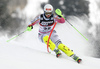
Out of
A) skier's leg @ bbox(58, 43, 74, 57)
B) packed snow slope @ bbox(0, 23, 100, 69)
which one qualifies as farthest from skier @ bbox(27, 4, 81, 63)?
packed snow slope @ bbox(0, 23, 100, 69)

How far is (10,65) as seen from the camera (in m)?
2.00

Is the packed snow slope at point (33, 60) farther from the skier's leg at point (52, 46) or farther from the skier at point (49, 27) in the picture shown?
the skier at point (49, 27)

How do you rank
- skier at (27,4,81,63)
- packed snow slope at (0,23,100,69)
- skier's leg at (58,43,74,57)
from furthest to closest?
skier at (27,4,81,63), skier's leg at (58,43,74,57), packed snow slope at (0,23,100,69)

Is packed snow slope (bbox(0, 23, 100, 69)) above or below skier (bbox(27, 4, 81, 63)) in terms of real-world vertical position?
below

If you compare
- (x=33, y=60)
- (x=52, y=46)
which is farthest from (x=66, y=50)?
(x=33, y=60)

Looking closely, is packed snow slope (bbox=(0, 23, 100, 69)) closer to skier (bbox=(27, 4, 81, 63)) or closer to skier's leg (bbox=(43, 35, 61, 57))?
skier's leg (bbox=(43, 35, 61, 57))

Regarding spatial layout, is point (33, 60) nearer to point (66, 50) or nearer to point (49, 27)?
point (66, 50)

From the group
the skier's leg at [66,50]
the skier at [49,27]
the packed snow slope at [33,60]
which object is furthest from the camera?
the skier at [49,27]

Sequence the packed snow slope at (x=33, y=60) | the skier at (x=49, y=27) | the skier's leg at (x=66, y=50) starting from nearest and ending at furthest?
1. the packed snow slope at (x=33, y=60)
2. the skier's leg at (x=66, y=50)
3. the skier at (x=49, y=27)

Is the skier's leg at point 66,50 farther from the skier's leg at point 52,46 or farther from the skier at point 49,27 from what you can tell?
the skier's leg at point 52,46

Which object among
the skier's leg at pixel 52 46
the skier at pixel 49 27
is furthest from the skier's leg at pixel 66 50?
the skier's leg at pixel 52 46

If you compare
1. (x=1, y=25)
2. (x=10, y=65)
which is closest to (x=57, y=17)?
(x=10, y=65)

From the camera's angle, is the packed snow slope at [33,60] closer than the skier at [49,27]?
Yes

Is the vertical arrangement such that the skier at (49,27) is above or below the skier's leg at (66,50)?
above
